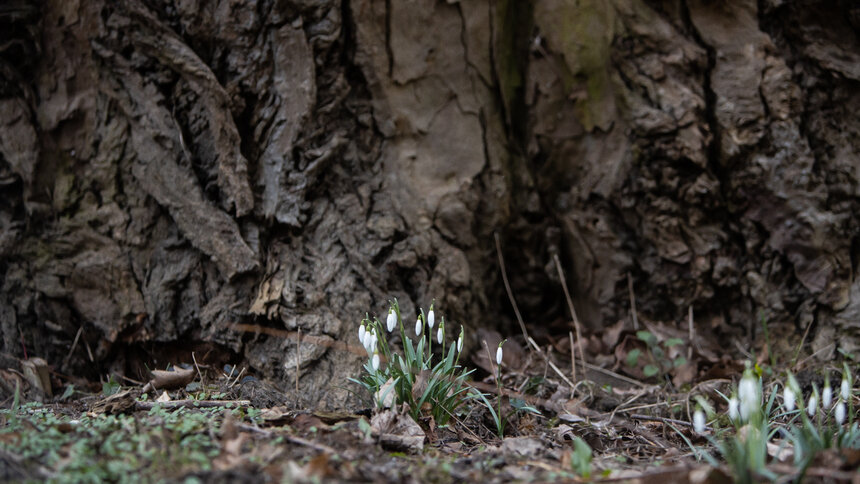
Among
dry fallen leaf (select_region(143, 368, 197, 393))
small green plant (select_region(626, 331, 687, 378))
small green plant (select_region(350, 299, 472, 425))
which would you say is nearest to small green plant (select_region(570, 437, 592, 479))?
small green plant (select_region(350, 299, 472, 425))

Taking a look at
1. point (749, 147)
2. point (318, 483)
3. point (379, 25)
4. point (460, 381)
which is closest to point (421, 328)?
point (460, 381)

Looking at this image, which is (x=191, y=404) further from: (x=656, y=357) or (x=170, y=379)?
(x=656, y=357)

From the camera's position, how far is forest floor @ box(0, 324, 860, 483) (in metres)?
2.03

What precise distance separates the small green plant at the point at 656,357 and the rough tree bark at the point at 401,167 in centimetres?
39

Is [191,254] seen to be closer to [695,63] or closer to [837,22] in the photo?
[695,63]

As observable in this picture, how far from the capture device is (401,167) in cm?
385

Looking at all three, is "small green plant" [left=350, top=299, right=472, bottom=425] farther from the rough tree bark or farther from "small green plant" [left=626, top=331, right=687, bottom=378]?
"small green plant" [left=626, top=331, right=687, bottom=378]

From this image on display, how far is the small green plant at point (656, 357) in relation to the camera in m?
3.84

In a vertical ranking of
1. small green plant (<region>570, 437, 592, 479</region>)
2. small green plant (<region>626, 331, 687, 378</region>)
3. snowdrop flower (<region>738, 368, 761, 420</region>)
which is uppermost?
snowdrop flower (<region>738, 368, 761, 420</region>)

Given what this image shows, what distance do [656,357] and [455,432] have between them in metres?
1.62

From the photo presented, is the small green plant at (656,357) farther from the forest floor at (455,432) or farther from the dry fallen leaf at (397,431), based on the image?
the dry fallen leaf at (397,431)

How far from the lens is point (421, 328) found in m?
3.00

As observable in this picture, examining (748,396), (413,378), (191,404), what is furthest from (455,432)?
(748,396)

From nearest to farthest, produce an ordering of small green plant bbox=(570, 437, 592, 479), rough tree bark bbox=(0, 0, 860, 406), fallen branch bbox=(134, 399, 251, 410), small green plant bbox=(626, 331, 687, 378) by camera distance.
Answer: small green plant bbox=(570, 437, 592, 479)
fallen branch bbox=(134, 399, 251, 410)
rough tree bark bbox=(0, 0, 860, 406)
small green plant bbox=(626, 331, 687, 378)
